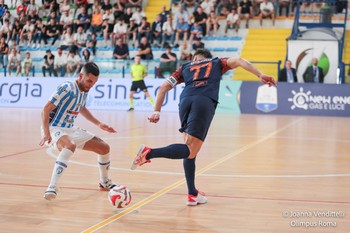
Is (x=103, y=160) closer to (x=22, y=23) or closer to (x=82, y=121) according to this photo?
(x=82, y=121)

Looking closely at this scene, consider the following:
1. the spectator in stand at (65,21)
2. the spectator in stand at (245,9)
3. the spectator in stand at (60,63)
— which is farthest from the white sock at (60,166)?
the spectator in stand at (65,21)

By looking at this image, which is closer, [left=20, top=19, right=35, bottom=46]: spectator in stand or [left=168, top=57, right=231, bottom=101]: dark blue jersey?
[left=168, top=57, right=231, bottom=101]: dark blue jersey

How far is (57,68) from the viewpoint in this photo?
25.5 meters

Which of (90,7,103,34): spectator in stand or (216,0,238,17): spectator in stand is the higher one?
(216,0,238,17): spectator in stand

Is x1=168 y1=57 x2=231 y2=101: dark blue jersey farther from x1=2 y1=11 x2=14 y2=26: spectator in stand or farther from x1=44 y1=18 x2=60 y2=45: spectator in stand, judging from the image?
x1=2 y1=11 x2=14 y2=26: spectator in stand

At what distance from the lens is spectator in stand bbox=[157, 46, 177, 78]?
23.8 metres

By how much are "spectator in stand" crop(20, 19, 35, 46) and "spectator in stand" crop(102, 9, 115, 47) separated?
359cm

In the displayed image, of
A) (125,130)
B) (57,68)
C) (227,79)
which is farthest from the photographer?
(57,68)

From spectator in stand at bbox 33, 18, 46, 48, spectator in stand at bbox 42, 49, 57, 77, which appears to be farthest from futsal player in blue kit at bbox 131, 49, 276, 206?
spectator in stand at bbox 33, 18, 46, 48

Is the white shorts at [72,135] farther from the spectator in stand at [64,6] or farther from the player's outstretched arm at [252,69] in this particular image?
the spectator in stand at [64,6]

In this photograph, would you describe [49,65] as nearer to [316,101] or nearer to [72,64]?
[72,64]

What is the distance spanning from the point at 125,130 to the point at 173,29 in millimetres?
12009

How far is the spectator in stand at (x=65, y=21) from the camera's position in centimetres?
2872

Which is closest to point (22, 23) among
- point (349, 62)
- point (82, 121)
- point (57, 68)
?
point (57, 68)
